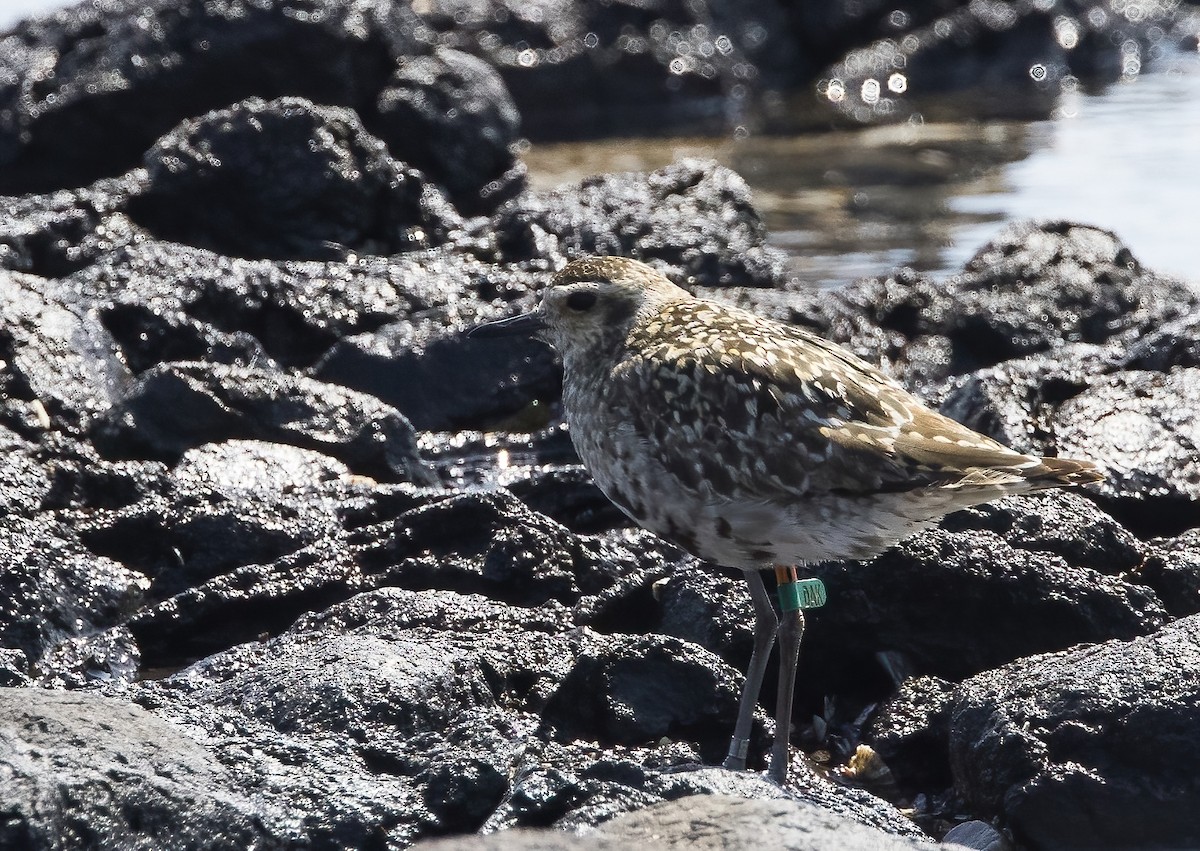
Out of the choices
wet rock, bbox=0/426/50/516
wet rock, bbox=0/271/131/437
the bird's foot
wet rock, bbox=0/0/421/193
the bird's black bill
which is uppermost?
wet rock, bbox=0/0/421/193

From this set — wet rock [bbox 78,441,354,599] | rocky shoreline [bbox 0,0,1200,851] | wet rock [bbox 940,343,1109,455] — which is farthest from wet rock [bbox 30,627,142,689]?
wet rock [bbox 940,343,1109,455]

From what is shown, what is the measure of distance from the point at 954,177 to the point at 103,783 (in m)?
15.0

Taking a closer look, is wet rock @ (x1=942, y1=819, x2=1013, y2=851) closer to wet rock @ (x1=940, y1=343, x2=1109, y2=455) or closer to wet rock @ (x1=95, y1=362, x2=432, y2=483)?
wet rock @ (x1=940, y1=343, x2=1109, y2=455)

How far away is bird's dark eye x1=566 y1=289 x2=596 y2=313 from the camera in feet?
20.6

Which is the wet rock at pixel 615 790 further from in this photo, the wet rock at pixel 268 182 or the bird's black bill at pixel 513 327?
the wet rock at pixel 268 182

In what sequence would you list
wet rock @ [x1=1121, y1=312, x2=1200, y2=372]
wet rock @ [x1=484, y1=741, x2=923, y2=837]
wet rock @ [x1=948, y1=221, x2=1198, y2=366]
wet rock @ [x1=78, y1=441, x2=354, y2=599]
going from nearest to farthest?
1. wet rock @ [x1=484, y1=741, x2=923, y2=837]
2. wet rock @ [x1=78, y1=441, x2=354, y2=599]
3. wet rock @ [x1=1121, y1=312, x2=1200, y2=372]
4. wet rock @ [x1=948, y1=221, x2=1198, y2=366]

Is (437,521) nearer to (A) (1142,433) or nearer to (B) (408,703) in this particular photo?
(B) (408,703)

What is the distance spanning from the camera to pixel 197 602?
6777 millimetres

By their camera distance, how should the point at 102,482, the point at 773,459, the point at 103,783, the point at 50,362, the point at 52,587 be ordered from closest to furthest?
the point at 103,783
the point at 773,459
the point at 52,587
the point at 102,482
the point at 50,362

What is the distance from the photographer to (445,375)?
31.0 feet

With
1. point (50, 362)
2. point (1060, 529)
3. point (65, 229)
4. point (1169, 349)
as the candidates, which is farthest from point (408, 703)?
point (65, 229)

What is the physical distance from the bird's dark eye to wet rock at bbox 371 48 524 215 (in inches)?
298

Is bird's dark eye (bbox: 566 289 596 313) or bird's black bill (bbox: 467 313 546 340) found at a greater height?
bird's dark eye (bbox: 566 289 596 313)

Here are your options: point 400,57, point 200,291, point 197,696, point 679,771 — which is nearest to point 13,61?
point 400,57
